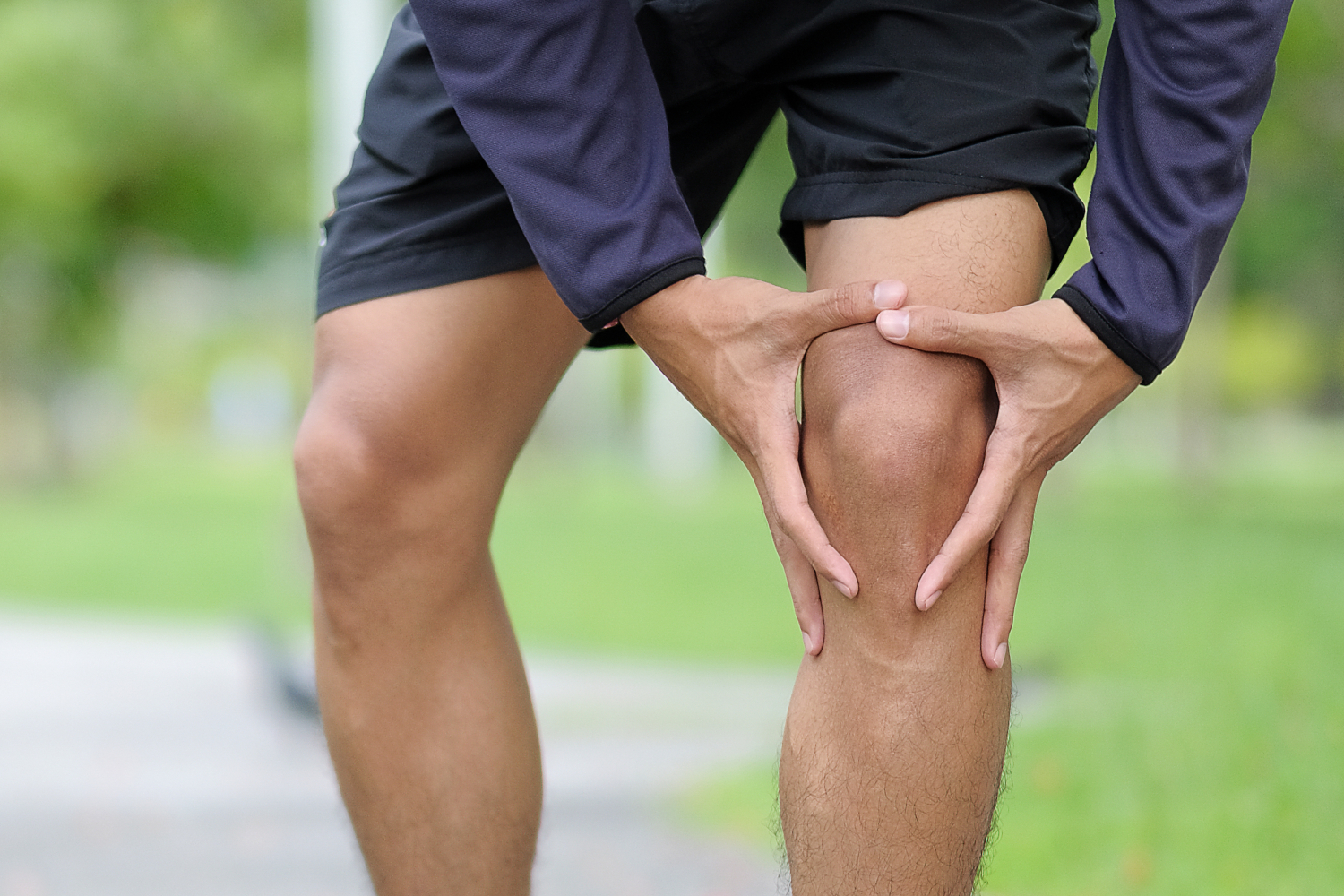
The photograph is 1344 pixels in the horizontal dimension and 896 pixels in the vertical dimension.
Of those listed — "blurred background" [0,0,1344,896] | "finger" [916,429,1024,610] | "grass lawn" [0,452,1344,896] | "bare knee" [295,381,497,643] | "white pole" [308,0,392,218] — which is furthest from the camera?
"white pole" [308,0,392,218]

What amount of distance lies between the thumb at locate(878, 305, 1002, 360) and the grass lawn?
1.70 meters

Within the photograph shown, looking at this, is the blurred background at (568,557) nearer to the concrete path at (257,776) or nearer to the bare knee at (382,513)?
the concrete path at (257,776)

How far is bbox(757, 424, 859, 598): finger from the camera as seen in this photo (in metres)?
1.14

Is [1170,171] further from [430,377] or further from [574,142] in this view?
[430,377]

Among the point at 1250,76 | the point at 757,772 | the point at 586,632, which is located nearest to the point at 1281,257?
the point at 586,632

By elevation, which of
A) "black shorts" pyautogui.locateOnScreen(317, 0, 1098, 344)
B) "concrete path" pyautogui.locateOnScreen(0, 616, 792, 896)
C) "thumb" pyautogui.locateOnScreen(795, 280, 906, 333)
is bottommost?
"concrete path" pyautogui.locateOnScreen(0, 616, 792, 896)

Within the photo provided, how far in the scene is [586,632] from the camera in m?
6.51

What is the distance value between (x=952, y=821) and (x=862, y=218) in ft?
1.70

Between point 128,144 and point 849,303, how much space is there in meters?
18.3

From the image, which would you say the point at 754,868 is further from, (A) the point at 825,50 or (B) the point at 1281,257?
(B) the point at 1281,257

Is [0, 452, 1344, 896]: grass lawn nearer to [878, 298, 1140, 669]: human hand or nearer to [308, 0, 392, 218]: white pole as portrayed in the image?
[878, 298, 1140, 669]: human hand

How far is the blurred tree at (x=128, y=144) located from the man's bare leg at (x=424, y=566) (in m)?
16.7

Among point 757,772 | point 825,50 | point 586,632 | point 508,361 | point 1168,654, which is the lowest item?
point 586,632

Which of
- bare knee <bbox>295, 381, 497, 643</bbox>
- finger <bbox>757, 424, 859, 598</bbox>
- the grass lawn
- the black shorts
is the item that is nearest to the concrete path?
the grass lawn
